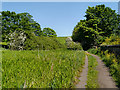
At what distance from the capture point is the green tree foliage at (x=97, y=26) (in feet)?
115

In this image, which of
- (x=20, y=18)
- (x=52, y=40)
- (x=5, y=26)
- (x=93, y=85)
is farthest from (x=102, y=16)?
(x=93, y=85)

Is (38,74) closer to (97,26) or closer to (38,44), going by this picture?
(38,44)

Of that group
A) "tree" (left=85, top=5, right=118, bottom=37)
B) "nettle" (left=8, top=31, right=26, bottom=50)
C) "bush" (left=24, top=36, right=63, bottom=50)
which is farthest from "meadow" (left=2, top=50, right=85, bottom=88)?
"tree" (left=85, top=5, right=118, bottom=37)

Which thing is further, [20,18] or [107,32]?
[20,18]

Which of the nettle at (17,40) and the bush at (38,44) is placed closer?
the bush at (38,44)

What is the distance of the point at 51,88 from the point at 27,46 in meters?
18.8

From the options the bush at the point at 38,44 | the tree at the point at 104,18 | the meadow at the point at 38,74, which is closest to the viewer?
the meadow at the point at 38,74

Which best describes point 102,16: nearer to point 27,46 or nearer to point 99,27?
point 99,27

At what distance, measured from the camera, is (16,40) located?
23.3 metres

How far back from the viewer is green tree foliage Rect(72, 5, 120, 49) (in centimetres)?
3497

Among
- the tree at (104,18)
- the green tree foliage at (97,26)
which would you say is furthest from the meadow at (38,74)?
the tree at (104,18)

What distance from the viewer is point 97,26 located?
36781 mm

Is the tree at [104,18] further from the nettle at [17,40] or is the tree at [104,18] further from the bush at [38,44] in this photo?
the nettle at [17,40]

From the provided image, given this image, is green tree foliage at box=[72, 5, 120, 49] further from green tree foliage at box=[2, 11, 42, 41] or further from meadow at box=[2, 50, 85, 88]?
meadow at box=[2, 50, 85, 88]
